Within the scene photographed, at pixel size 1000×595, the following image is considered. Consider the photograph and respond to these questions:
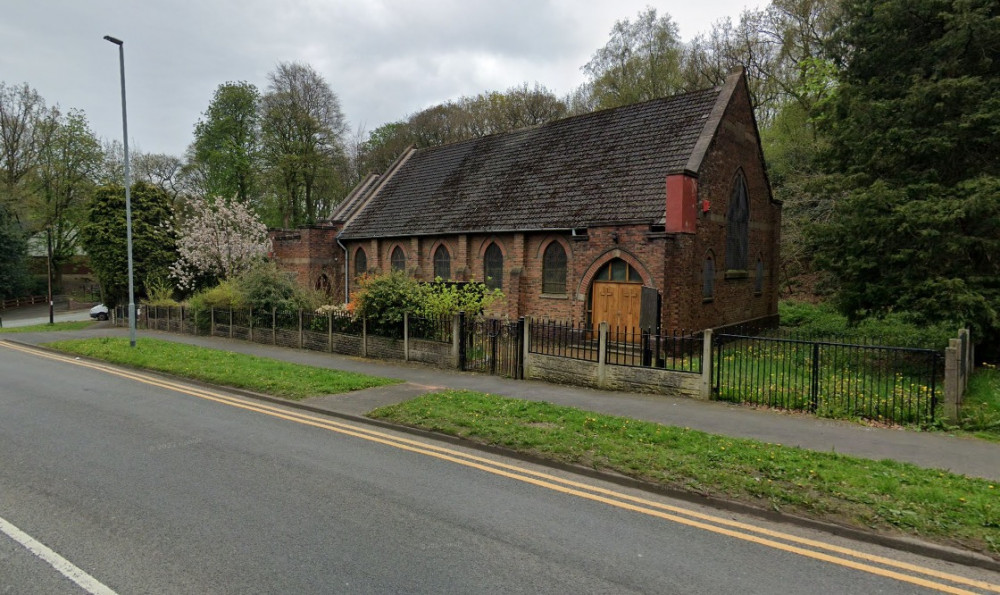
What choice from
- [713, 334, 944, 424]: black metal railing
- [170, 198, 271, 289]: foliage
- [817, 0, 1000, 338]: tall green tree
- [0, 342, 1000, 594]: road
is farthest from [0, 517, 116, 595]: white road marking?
[170, 198, 271, 289]: foliage

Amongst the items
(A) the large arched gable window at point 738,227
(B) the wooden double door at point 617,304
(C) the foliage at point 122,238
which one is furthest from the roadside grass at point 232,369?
(C) the foliage at point 122,238

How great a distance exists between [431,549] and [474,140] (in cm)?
2527

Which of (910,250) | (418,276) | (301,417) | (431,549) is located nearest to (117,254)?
(418,276)

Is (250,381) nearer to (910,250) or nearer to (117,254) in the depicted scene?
(910,250)

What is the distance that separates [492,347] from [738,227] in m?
11.9

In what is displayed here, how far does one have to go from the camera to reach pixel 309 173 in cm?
4281

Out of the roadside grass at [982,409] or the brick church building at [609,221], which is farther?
the brick church building at [609,221]

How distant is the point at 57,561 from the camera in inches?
167

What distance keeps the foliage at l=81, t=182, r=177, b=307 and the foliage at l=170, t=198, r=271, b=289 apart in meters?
2.79

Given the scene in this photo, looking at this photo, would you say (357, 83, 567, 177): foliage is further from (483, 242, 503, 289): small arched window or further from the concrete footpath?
the concrete footpath

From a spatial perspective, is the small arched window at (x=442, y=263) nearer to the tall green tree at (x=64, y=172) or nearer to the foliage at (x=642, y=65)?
the foliage at (x=642, y=65)

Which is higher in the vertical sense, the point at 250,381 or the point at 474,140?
the point at 474,140

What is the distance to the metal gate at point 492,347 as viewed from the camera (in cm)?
1240

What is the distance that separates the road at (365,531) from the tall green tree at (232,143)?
1621 inches
